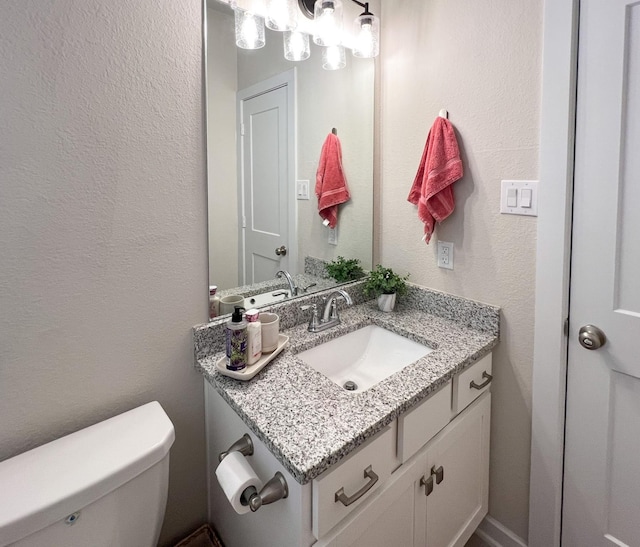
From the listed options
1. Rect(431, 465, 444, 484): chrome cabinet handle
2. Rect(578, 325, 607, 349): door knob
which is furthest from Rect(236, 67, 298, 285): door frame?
Rect(578, 325, 607, 349): door knob

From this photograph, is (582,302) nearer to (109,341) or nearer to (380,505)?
(380,505)

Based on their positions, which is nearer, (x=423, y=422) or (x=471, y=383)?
(x=423, y=422)

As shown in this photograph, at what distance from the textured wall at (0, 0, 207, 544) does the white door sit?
113cm

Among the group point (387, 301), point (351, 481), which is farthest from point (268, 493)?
point (387, 301)

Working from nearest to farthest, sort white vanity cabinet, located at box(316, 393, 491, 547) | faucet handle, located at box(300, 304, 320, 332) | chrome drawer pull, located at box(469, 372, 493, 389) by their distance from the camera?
white vanity cabinet, located at box(316, 393, 491, 547) → chrome drawer pull, located at box(469, 372, 493, 389) → faucet handle, located at box(300, 304, 320, 332)

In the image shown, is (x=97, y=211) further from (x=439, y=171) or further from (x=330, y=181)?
(x=439, y=171)

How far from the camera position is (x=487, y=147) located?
4.36ft

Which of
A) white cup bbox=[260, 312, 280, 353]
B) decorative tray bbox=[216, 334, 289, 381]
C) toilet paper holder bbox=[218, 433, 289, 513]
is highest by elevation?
white cup bbox=[260, 312, 280, 353]

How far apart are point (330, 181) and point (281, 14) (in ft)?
2.00

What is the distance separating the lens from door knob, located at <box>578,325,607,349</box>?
115 centimetres

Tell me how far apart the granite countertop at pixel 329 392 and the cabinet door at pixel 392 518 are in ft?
0.67

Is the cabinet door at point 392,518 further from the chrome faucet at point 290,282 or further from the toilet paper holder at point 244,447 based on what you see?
the chrome faucet at point 290,282

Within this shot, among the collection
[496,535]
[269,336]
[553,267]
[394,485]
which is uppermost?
[553,267]

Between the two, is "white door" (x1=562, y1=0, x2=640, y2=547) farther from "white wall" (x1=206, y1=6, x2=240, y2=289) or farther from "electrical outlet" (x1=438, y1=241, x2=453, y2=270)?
"white wall" (x1=206, y1=6, x2=240, y2=289)
